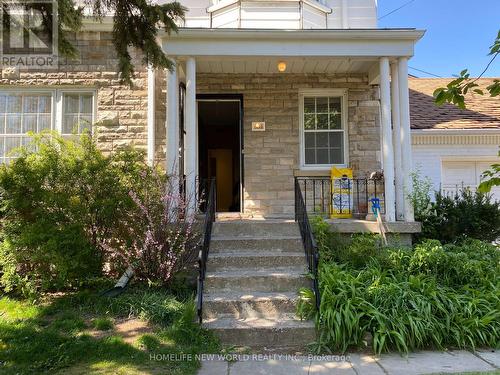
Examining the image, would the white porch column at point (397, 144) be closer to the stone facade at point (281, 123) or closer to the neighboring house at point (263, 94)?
the neighboring house at point (263, 94)

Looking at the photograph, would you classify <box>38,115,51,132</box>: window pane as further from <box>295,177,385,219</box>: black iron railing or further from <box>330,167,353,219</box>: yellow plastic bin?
<box>330,167,353,219</box>: yellow plastic bin

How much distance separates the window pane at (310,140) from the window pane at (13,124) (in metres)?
5.59

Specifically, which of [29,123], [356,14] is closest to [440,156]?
[356,14]

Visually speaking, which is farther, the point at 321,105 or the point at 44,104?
the point at 321,105

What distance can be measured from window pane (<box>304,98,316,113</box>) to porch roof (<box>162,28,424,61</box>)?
5.06 ft

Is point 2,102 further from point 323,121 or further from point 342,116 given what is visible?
point 342,116

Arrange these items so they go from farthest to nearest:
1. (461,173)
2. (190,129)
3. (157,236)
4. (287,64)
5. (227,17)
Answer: (461,173) < (227,17) < (287,64) < (190,129) < (157,236)

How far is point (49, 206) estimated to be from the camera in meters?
5.00

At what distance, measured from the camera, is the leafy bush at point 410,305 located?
376 centimetres

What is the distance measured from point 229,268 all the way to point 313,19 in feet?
17.9

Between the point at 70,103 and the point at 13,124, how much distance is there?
1124 millimetres

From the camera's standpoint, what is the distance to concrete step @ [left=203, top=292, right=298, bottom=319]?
14.0 feet

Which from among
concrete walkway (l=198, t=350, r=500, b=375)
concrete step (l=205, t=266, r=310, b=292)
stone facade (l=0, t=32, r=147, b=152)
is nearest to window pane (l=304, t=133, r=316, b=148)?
stone facade (l=0, t=32, r=147, b=152)

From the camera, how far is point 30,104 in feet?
23.9
